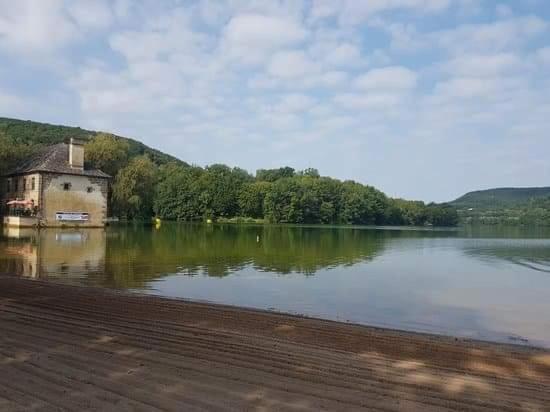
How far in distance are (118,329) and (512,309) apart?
11540 mm

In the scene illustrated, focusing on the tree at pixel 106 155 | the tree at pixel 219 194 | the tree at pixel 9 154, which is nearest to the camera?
the tree at pixel 9 154

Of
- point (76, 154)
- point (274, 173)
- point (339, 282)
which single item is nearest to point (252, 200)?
point (274, 173)

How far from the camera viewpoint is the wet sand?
17.9 feet

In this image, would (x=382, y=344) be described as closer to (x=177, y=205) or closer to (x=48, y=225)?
(x=48, y=225)

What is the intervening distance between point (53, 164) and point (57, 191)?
2870 mm

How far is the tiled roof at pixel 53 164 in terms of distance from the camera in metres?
54.1

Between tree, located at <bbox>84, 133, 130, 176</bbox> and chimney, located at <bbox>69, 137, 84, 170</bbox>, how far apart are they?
829 cm

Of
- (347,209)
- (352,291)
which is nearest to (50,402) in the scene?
(352,291)

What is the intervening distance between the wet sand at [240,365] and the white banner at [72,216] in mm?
46460

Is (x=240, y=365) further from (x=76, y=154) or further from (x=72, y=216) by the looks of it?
(x=76, y=154)

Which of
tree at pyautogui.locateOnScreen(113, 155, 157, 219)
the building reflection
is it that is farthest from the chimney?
the building reflection

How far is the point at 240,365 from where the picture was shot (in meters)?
6.79

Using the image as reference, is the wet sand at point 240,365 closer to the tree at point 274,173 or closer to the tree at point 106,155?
the tree at point 106,155

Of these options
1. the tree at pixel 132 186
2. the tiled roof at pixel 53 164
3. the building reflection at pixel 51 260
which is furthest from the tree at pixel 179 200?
the building reflection at pixel 51 260
